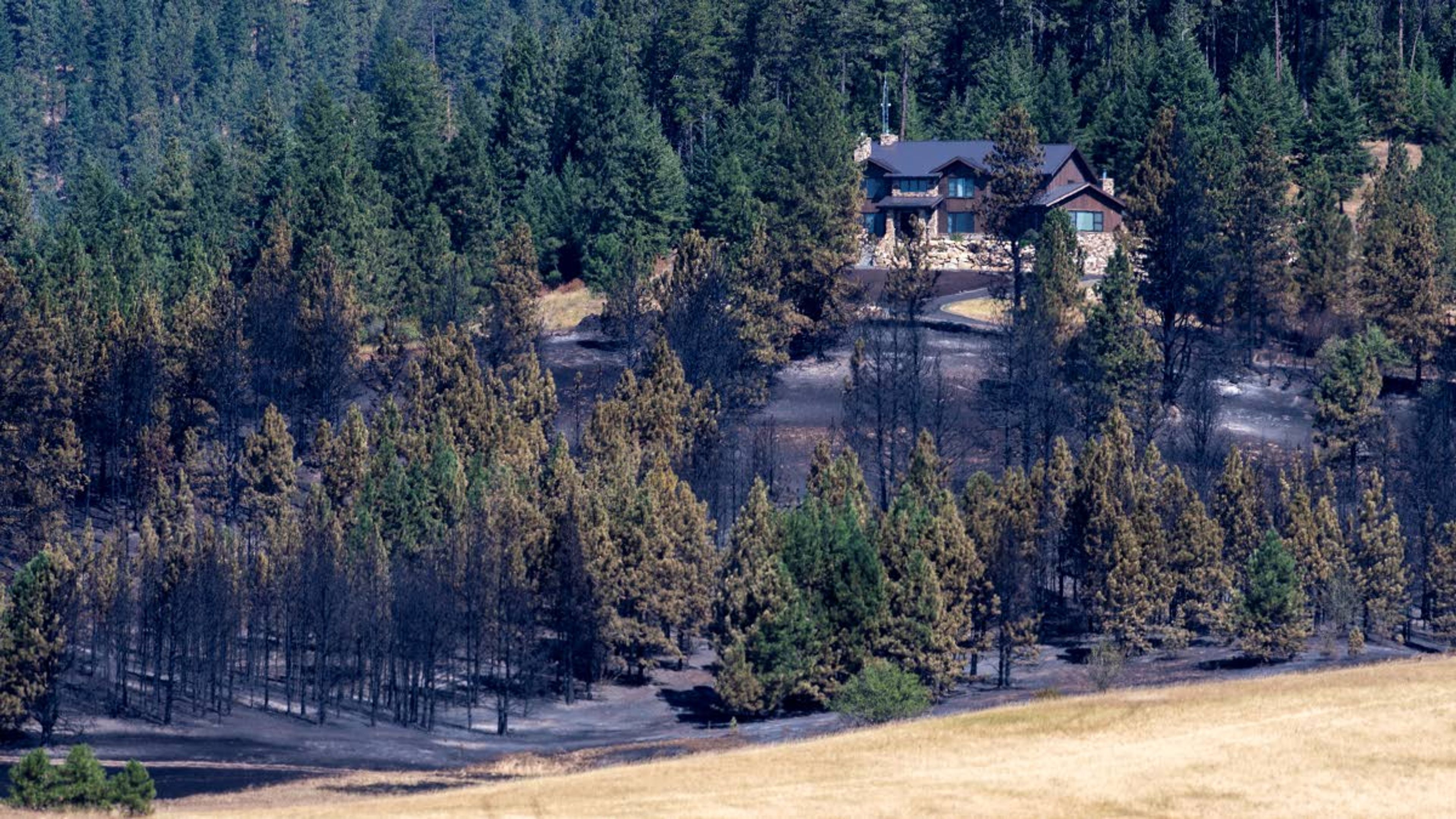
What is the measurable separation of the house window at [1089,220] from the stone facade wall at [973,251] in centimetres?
107

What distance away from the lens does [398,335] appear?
467ft

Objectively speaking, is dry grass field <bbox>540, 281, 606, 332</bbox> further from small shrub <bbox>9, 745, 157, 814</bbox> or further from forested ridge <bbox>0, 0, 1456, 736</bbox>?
small shrub <bbox>9, 745, 157, 814</bbox>

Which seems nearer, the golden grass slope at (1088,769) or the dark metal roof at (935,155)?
the golden grass slope at (1088,769)

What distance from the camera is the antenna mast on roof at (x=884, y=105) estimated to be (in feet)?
589

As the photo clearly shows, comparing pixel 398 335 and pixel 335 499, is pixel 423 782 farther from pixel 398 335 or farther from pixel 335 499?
pixel 398 335

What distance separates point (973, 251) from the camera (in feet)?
532

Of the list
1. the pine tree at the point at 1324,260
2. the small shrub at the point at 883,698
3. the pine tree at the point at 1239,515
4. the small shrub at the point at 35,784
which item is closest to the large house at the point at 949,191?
the pine tree at the point at 1324,260

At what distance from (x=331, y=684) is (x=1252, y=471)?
148 feet

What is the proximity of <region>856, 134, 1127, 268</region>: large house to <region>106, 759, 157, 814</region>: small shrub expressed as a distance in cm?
9883

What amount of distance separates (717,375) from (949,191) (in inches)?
1463

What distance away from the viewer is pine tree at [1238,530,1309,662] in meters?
106

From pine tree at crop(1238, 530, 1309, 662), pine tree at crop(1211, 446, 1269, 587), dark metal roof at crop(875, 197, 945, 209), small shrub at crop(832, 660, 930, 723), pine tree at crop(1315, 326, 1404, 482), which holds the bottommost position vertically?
small shrub at crop(832, 660, 930, 723)

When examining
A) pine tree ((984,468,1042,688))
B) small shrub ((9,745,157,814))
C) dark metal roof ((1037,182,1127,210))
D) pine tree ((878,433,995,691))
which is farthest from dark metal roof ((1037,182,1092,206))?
small shrub ((9,745,157,814))

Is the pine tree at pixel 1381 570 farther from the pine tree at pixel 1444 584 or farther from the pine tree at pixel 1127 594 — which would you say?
the pine tree at pixel 1127 594
